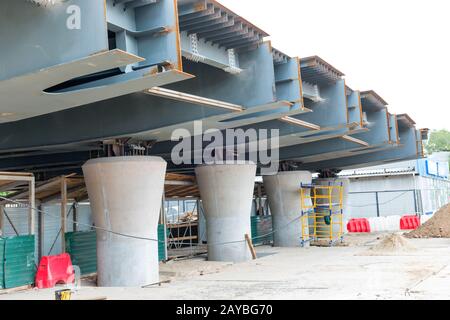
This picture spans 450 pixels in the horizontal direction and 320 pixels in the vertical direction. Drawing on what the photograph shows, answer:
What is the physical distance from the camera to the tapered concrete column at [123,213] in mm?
13453

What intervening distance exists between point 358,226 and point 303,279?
72.6 feet

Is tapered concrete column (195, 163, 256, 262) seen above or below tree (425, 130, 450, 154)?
below

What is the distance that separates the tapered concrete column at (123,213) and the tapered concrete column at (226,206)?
559 cm

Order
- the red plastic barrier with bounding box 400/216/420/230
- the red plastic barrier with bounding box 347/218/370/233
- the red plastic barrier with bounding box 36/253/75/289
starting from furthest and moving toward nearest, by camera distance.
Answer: the red plastic barrier with bounding box 400/216/420/230
the red plastic barrier with bounding box 347/218/370/233
the red plastic barrier with bounding box 36/253/75/289

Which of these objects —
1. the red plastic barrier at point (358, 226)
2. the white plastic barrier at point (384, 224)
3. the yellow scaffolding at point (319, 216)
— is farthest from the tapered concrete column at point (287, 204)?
the white plastic barrier at point (384, 224)

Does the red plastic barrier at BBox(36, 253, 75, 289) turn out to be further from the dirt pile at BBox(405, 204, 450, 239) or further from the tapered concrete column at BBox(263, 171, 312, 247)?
the dirt pile at BBox(405, 204, 450, 239)

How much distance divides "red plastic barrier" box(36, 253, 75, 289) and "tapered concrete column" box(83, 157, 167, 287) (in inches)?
35.7

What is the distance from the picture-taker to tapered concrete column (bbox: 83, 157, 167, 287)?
44.1 ft

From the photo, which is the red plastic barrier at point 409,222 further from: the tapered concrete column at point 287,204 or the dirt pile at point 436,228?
the tapered concrete column at point 287,204

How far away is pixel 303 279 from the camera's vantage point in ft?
44.5

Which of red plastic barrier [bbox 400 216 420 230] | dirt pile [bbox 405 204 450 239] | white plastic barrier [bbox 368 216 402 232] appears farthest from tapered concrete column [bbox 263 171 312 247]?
red plastic barrier [bbox 400 216 420 230]

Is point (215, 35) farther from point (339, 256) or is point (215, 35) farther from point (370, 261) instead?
point (339, 256)

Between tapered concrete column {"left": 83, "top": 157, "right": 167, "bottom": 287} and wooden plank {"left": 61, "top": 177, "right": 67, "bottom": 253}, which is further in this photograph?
wooden plank {"left": 61, "top": 177, "right": 67, "bottom": 253}
